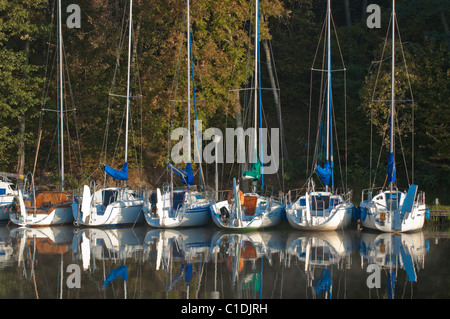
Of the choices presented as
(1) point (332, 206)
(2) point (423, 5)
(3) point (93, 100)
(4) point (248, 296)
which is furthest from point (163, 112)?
(4) point (248, 296)

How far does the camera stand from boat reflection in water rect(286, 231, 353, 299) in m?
16.2

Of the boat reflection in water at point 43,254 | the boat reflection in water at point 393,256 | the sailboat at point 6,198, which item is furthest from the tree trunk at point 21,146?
the boat reflection in water at point 393,256

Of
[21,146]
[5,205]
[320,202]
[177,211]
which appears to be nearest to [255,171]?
[320,202]

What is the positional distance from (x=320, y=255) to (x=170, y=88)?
1419 centimetres

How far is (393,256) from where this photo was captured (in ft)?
65.9

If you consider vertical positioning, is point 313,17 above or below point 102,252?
above

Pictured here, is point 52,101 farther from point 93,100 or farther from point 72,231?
point 72,231

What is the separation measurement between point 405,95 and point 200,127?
10.2 meters

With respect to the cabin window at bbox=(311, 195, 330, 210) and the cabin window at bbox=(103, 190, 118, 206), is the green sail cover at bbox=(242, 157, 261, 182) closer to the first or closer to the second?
the cabin window at bbox=(311, 195, 330, 210)

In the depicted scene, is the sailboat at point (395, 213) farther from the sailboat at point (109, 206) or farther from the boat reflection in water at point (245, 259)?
the sailboat at point (109, 206)

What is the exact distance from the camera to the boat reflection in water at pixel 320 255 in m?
16.2

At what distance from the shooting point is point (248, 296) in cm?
1521

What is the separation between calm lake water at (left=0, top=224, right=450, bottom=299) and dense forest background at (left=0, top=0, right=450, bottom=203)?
816 centimetres

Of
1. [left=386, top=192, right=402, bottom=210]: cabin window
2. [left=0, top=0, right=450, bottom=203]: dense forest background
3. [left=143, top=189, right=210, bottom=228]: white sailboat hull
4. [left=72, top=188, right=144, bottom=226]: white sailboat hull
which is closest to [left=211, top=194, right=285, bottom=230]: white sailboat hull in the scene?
[left=143, top=189, right=210, bottom=228]: white sailboat hull
